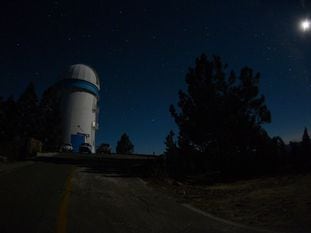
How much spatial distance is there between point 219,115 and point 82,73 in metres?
37.7

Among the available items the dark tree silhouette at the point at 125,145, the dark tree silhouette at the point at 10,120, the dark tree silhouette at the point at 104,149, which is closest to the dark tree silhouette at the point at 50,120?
the dark tree silhouette at the point at 10,120

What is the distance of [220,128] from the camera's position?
19.0 m

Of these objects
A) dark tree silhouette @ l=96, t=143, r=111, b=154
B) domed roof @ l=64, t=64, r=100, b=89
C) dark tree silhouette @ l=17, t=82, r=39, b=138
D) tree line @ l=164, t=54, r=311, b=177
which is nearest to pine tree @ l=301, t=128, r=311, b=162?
tree line @ l=164, t=54, r=311, b=177

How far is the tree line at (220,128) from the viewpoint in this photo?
18.9 metres

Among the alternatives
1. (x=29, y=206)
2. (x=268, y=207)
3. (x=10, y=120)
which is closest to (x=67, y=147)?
(x=10, y=120)

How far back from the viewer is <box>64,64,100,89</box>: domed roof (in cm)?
4838

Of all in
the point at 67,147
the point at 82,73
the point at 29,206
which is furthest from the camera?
the point at 82,73

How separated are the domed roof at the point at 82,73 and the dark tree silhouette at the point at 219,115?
33.4 meters

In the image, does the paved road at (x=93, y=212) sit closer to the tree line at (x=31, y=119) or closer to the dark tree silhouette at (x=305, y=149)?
the dark tree silhouette at (x=305, y=149)

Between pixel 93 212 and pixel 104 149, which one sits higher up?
pixel 104 149

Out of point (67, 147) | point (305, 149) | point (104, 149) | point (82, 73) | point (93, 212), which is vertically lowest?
point (93, 212)

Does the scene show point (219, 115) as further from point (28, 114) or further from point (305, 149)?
point (28, 114)

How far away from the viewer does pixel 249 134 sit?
19.5 metres

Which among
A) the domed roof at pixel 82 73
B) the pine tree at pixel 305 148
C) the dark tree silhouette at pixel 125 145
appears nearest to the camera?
the pine tree at pixel 305 148
